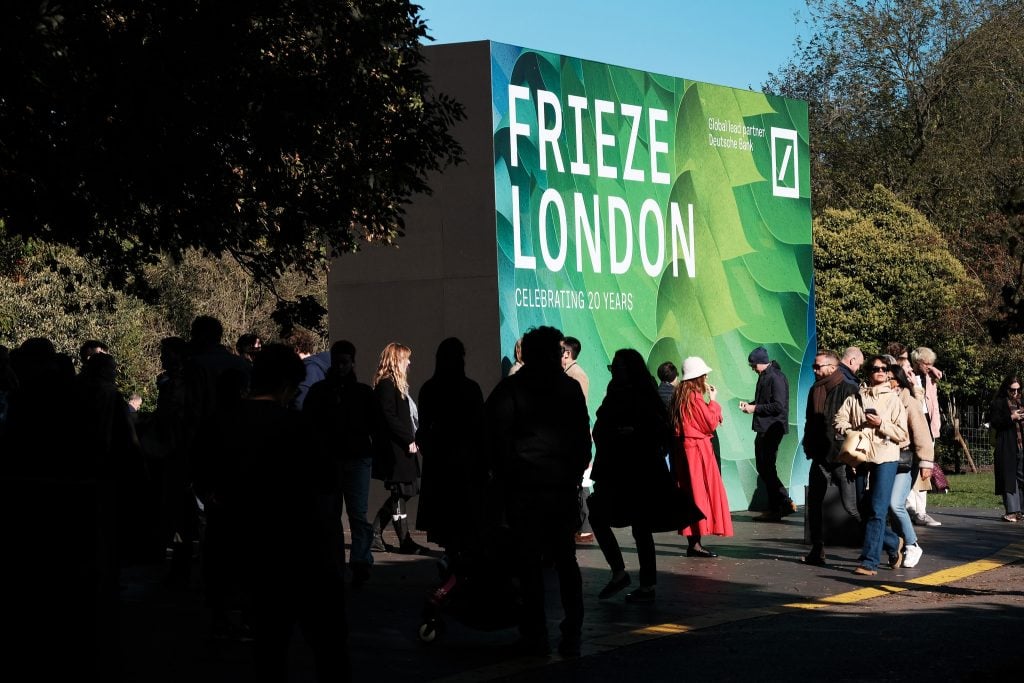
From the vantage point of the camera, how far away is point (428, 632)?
9.05m

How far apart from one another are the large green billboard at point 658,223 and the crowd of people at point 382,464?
1264 millimetres

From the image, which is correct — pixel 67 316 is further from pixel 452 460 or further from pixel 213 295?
pixel 452 460

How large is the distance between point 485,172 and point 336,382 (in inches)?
185

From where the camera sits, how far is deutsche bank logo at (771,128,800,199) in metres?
19.6

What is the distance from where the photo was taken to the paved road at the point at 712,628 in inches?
324

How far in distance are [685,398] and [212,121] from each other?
4914 mm

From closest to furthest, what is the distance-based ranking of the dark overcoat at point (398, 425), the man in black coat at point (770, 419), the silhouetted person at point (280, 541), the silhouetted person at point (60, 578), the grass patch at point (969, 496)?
the silhouetted person at point (60, 578) < the silhouetted person at point (280, 541) < the dark overcoat at point (398, 425) < the man in black coat at point (770, 419) < the grass patch at point (969, 496)

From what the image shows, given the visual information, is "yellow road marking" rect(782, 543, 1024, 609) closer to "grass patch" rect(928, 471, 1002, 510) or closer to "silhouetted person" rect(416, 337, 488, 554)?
"silhouetted person" rect(416, 337, 488, 554)

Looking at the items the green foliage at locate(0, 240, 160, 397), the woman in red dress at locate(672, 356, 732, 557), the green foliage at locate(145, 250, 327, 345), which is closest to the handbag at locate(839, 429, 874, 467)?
the woman in red dress at locate(672, 356, 732, 557)

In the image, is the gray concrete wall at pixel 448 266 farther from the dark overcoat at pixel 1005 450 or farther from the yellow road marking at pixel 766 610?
the dark overcoat at pixel 1005 450

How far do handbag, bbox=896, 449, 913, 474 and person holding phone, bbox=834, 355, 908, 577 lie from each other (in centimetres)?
23

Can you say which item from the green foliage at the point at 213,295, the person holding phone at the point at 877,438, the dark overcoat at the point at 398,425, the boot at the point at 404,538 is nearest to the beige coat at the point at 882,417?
the person holding phone at the point at 877,438

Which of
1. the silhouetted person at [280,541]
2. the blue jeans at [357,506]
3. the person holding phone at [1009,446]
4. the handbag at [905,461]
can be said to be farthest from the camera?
the person holding phone at [1009,446]

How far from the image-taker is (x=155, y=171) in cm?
1163
